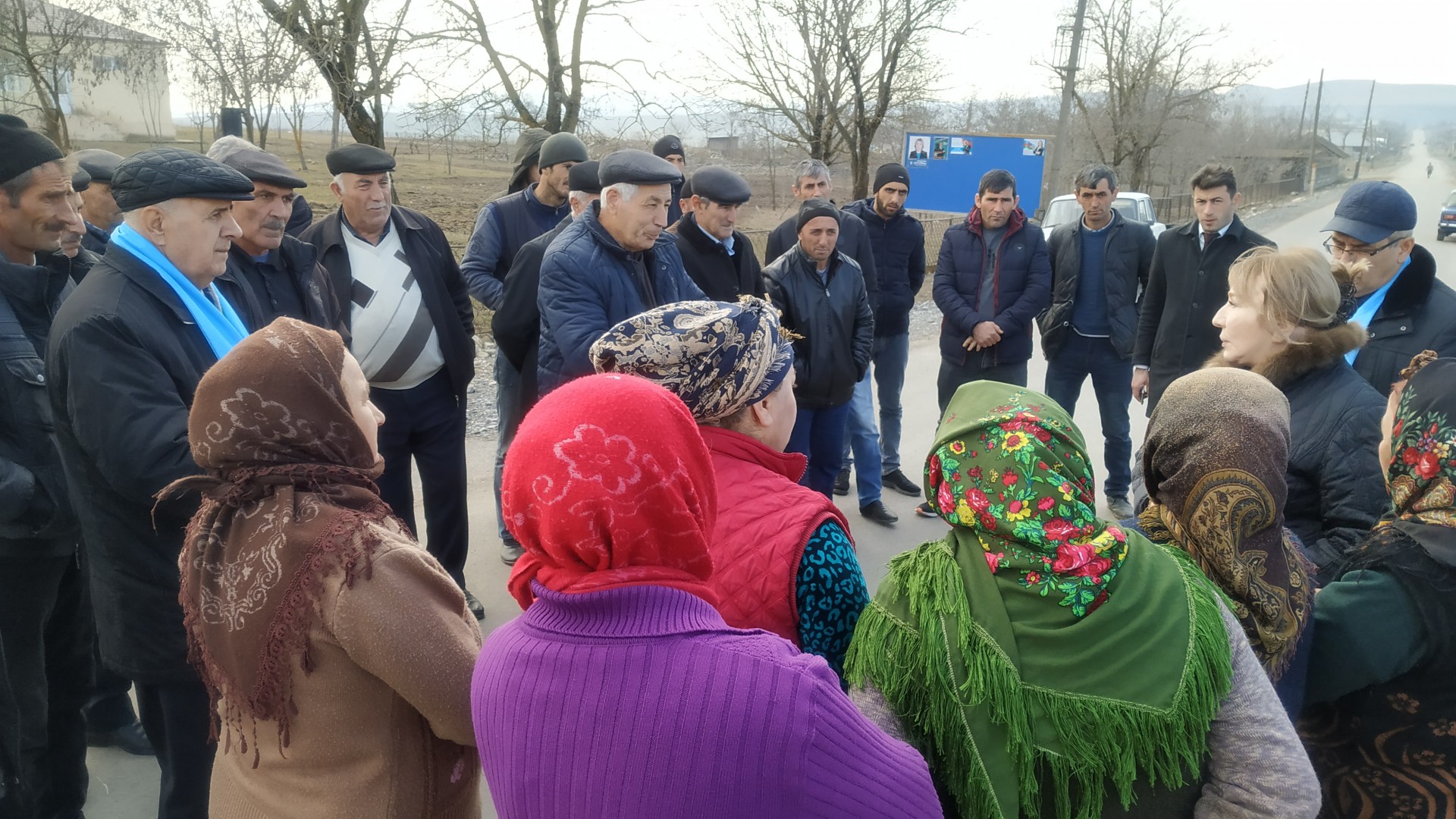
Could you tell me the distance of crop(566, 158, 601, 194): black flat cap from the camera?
4617 millimetres

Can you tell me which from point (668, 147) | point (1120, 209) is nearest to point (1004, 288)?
point (668, 147)

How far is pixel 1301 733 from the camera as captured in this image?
1854 mm

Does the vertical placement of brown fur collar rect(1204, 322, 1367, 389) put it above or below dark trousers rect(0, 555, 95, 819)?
above

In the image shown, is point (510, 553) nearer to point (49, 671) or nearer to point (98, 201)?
point (49, 671)

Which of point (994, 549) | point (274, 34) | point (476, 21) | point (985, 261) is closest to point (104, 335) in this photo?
point (994, 549)

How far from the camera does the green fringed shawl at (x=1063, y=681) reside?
1.36 meters

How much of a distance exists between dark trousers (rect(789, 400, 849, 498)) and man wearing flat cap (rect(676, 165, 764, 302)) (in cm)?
74

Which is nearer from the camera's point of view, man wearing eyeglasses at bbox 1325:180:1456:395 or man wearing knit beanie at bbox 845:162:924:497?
man wearing eyeglasses at bbox 1325:180:1456:395

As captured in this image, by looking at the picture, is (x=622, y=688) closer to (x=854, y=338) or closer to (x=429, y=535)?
(x=429, y=535)

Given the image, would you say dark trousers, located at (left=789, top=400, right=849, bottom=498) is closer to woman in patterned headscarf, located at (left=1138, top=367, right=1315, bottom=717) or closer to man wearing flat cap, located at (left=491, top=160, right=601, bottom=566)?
man wearing flat cap, located at (left=491, top=160, right=601, bottom=566)

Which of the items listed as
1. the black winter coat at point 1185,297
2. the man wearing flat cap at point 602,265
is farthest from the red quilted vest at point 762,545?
the black winter coat at point 1185,297

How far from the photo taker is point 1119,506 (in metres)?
5.29

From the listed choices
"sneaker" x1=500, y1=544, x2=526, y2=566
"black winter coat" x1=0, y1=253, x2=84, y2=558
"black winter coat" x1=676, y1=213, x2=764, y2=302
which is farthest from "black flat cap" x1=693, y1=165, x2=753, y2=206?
"black winter coat" x1=0, y1=253, x2=84, y2=558

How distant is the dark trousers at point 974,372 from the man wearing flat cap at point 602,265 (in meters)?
2.49
